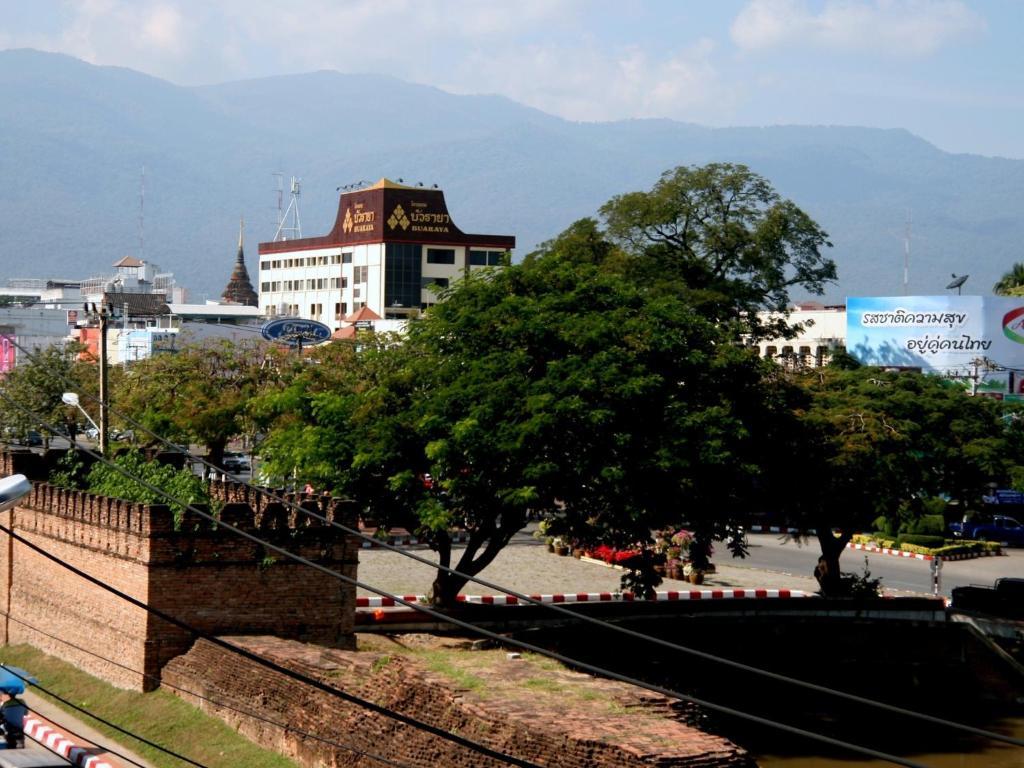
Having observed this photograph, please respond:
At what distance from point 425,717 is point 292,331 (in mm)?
47999

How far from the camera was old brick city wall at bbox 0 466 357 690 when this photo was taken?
25172 millimetres

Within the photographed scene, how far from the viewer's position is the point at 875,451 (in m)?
35.2

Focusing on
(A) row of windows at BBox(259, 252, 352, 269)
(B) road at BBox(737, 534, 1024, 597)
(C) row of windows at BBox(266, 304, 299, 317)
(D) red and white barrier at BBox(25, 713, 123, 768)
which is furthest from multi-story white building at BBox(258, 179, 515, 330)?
(D) red and white barrier at BBox(25, 713, 123, 768)

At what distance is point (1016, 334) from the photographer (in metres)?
64.0

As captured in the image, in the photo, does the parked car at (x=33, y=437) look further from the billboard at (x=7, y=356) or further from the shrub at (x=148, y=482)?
the shrub at (x=148, y=482)

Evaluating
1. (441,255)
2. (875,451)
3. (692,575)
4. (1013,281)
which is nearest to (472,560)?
(875,451)

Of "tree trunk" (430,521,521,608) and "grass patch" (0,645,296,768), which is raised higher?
"tree trunk" (430,521,521,608)

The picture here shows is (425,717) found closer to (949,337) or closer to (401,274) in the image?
(949,337)

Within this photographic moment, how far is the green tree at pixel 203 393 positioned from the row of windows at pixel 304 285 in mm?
61960

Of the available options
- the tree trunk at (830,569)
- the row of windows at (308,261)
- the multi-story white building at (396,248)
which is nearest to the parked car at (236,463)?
the multi-story white building at (396,248)

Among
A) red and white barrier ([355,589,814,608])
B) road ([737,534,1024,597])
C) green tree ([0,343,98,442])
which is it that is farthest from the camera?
green tree ([0,343,98,442])

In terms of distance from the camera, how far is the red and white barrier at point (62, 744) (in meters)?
21.2

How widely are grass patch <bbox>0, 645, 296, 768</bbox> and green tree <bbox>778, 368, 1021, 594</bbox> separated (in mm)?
14648

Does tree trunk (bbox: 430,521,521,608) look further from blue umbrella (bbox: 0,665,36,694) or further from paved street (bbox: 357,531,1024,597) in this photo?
blue umbrella (bbox: 0,665,36,694)
